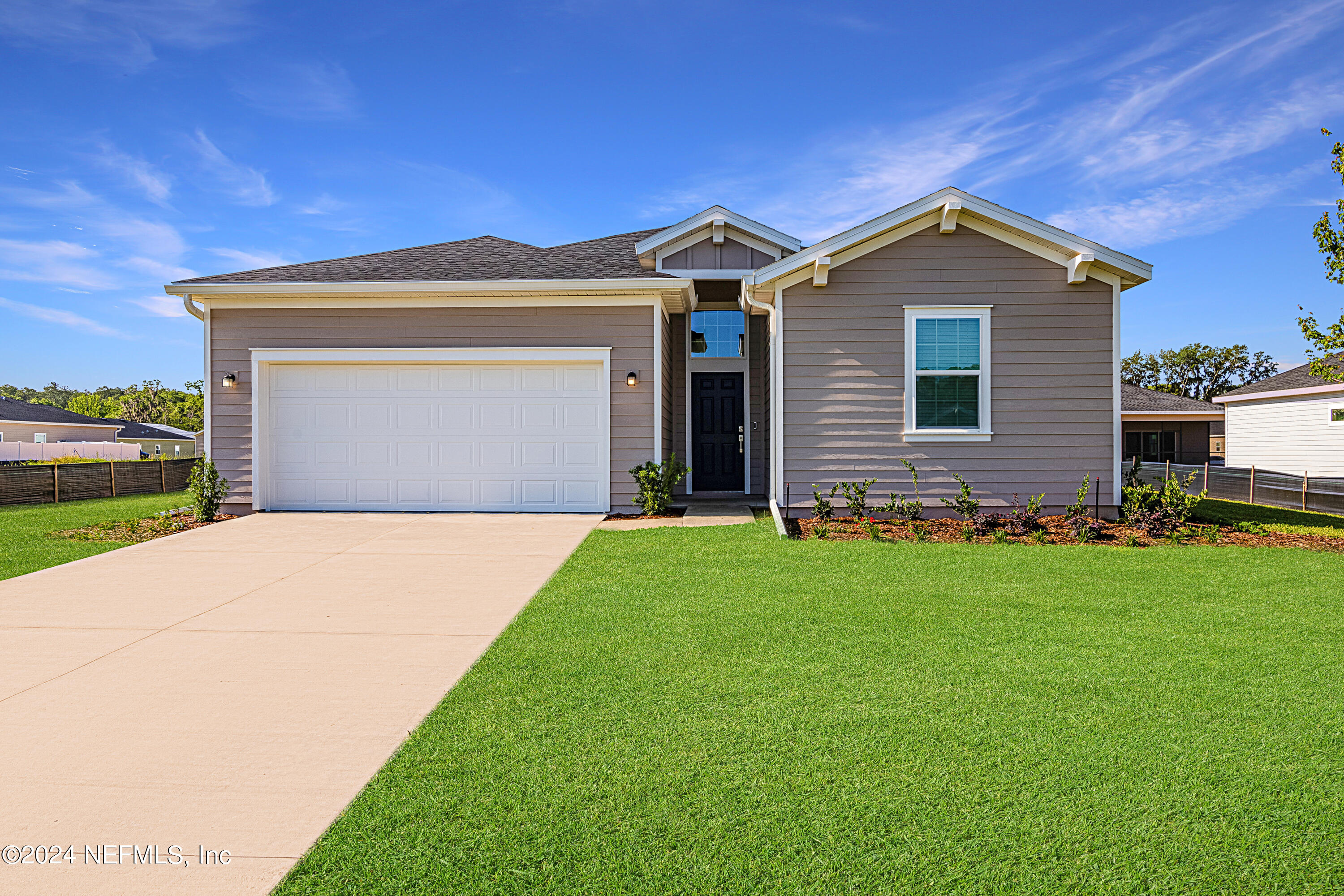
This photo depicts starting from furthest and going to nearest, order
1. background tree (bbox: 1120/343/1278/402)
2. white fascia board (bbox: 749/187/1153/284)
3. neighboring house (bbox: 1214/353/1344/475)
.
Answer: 1. background tree (bbox: 1120/343/1278/402)
2. neighboring house (bbox: 1214/353/1344/475)
3. white fascia board (bbox: 749/187/1153/284)

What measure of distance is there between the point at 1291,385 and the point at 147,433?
5803 cm

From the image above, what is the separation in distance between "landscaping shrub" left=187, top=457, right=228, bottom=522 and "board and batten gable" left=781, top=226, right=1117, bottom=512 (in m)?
8.14

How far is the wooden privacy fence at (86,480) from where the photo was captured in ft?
43.1

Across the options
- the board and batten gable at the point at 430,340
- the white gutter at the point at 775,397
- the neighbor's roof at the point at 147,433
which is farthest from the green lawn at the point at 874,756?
the neighbor's roof at the point at 147,433

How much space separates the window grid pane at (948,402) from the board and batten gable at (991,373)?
22cm

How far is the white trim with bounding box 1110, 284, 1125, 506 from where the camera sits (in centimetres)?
921

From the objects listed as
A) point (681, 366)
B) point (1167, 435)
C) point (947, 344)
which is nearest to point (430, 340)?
point (681, 366)

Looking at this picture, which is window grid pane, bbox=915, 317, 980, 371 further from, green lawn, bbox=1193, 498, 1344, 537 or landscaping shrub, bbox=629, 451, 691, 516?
green lawn, bbox=1193, 498, 1344, 537

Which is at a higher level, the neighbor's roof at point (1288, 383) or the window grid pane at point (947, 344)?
the neighbor's roof at point (1288, 383)

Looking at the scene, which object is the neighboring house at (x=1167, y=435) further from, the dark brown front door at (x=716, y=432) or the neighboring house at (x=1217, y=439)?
the dark brown front door at (x=716, y=432)

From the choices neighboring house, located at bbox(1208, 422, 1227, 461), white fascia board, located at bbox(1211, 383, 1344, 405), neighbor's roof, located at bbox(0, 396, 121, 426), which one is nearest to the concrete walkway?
white fascia board, located at bbox(1211, 383, 1344, 405)

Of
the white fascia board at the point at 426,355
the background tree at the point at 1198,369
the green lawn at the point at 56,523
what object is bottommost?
the green lawn at the point at 56,523

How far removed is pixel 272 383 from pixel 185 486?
30.0 feet

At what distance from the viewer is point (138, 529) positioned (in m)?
9.23
